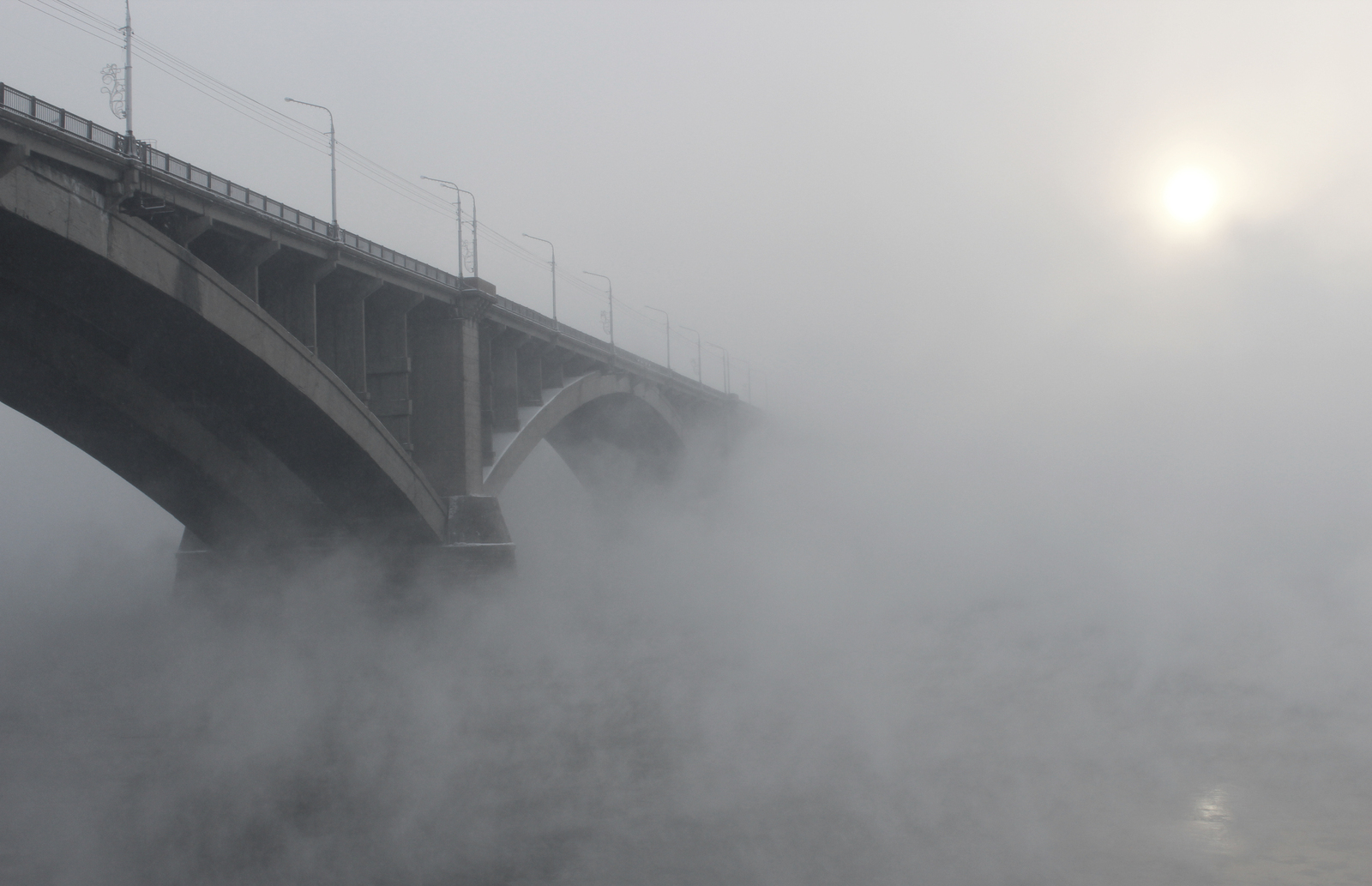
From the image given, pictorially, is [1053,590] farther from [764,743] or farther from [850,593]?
[764,743]

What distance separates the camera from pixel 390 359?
66.9 ft

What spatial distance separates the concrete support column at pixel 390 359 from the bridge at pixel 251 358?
4 cm

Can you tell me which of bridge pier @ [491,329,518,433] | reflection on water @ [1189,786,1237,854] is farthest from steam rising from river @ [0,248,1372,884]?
bridge pier @ [491,329,518,433]

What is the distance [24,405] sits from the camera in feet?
55.0

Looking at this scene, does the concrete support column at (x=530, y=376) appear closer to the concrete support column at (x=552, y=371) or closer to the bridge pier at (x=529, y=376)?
the bridge pier at (x=529, y=376)

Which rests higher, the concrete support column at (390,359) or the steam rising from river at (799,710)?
the concrete support column at (390,359)

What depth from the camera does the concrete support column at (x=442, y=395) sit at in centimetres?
2116

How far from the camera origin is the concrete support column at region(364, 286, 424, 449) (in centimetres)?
2028

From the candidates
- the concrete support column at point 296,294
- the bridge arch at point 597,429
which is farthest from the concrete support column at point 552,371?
the concrete support column at point 296,294

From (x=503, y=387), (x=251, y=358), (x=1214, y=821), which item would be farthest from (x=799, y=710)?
(x=503, y=387)

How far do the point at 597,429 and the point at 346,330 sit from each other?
16737 millimetres

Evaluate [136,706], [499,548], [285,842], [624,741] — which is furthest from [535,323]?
[285,842]

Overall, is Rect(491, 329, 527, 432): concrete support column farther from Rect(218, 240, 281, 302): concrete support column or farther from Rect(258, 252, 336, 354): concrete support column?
Rect(218, 240, 281, 302): concrete support column

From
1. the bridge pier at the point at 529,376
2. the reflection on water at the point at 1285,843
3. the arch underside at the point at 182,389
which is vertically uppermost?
the bridge pier at the point at 529,376
